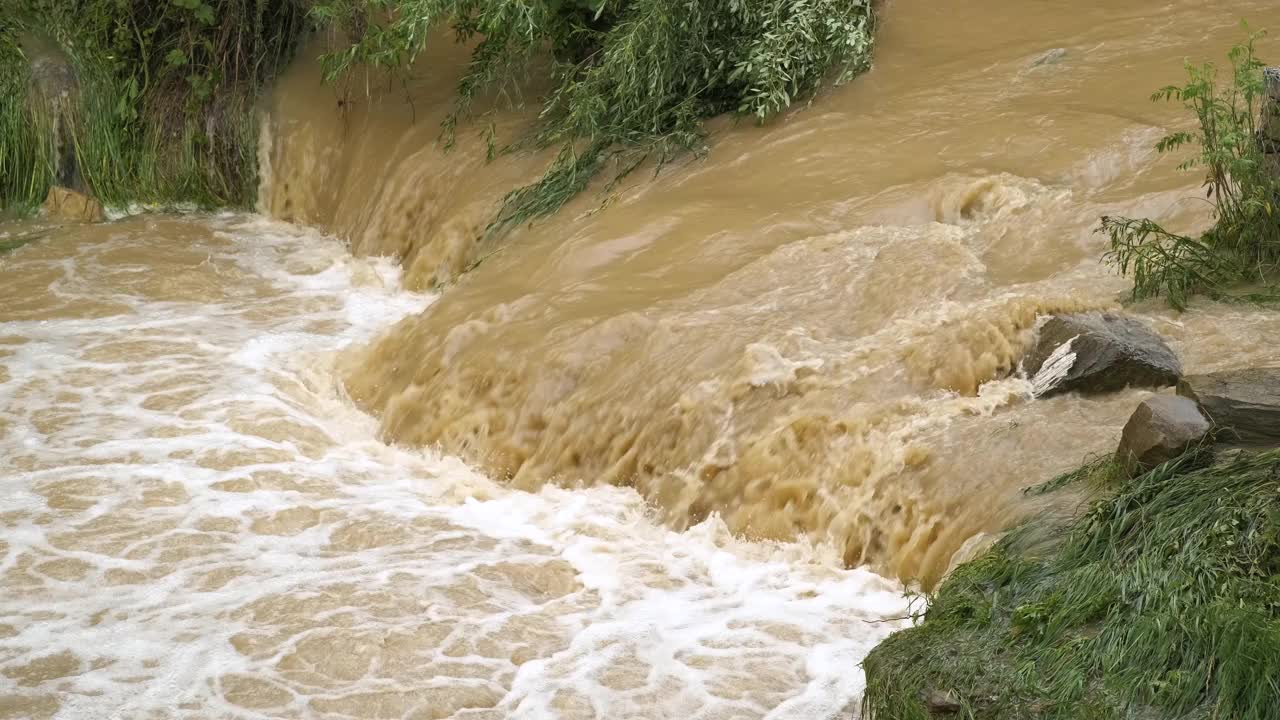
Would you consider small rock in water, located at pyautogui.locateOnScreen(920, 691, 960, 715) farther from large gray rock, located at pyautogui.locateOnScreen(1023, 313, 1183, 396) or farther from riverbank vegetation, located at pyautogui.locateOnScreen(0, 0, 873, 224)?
Result: riverbank vegetation, located at pyautogui.locateOnScreen(0, 0, 873, 224)

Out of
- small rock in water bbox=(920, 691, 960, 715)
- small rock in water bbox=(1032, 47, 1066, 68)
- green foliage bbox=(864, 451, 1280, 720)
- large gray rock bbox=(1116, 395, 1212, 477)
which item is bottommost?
small rock in water bbox=(920, 691, 960, 715)

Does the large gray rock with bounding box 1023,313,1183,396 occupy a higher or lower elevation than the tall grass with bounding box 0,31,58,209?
lower

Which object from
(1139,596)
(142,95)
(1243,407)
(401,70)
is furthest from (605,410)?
(142,95)

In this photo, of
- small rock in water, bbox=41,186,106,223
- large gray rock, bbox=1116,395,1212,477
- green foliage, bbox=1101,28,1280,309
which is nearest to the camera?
large gray rock, bbox=1116,395,1212,477

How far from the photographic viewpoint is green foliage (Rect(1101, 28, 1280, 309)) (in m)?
5.44

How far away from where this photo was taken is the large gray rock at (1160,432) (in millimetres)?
4105

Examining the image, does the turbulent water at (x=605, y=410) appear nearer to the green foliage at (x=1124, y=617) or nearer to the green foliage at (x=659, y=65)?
the green foliage at (x=659, y=65)

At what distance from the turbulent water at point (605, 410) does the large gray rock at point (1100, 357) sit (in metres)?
0.07

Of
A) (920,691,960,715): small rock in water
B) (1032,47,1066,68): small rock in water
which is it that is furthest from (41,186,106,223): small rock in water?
(920,691,960,715): small rock in water

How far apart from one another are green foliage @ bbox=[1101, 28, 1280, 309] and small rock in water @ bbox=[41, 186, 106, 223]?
6.25m

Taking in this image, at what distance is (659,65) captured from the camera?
773cm

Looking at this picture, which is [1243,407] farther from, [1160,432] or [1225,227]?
[1225,227]

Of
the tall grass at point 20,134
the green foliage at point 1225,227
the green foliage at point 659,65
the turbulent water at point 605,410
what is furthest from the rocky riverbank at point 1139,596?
the tall grass at point 20,134

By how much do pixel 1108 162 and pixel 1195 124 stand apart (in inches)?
17.4
